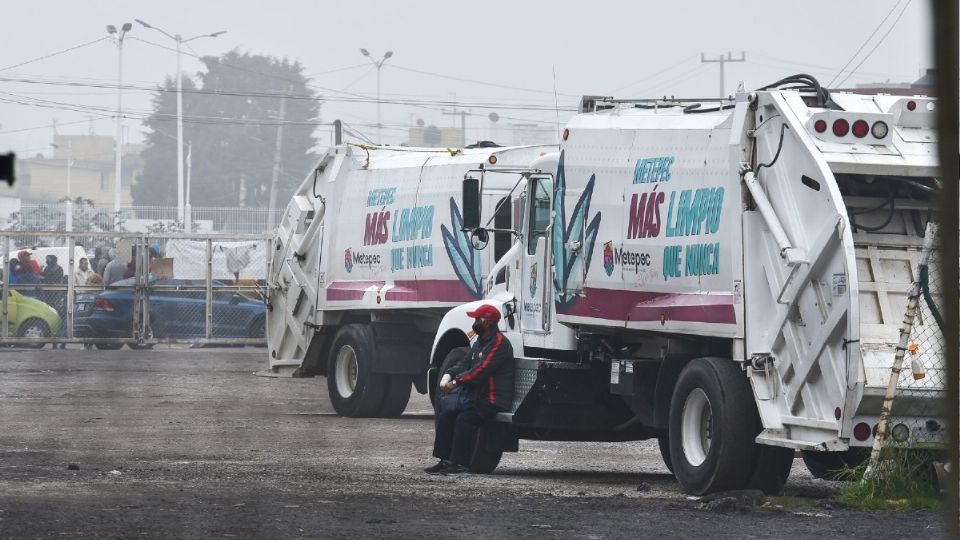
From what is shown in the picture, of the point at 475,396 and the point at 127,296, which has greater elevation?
the point at 127,296

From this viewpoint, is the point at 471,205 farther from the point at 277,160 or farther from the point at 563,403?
the point at 277,160

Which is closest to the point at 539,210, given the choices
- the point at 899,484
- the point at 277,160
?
the point at 899,484

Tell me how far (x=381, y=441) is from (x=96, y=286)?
18.0 m

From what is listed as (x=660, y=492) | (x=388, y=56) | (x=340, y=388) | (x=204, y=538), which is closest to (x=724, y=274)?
(x=660, y=492)

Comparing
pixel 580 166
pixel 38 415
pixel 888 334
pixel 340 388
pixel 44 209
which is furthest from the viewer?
pixel 44 209

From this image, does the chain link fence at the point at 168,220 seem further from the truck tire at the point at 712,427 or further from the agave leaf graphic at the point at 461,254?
the truck tire at the point at 712,427

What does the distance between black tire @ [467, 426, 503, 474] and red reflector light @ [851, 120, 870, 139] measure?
163 inches

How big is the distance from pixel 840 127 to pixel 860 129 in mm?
156

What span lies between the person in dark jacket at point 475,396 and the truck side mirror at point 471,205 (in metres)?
0.98

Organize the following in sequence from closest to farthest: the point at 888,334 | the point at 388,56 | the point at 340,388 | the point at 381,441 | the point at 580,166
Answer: the point at 888,334, the point at 580,166, the point at 381,441, the point at 340,388, the point at 388,56

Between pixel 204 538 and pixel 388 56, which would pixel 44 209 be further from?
pixel 204 538

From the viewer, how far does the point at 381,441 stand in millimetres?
16219

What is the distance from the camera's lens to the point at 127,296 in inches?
1297

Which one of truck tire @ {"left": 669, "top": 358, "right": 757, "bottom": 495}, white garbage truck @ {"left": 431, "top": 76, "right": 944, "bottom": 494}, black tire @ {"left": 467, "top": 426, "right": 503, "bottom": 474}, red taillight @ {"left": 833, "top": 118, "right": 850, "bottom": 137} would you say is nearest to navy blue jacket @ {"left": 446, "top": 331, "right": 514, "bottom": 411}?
white garbage truck @ {"left": 431, "top": 76, "right": 944, "bottom": 494}
